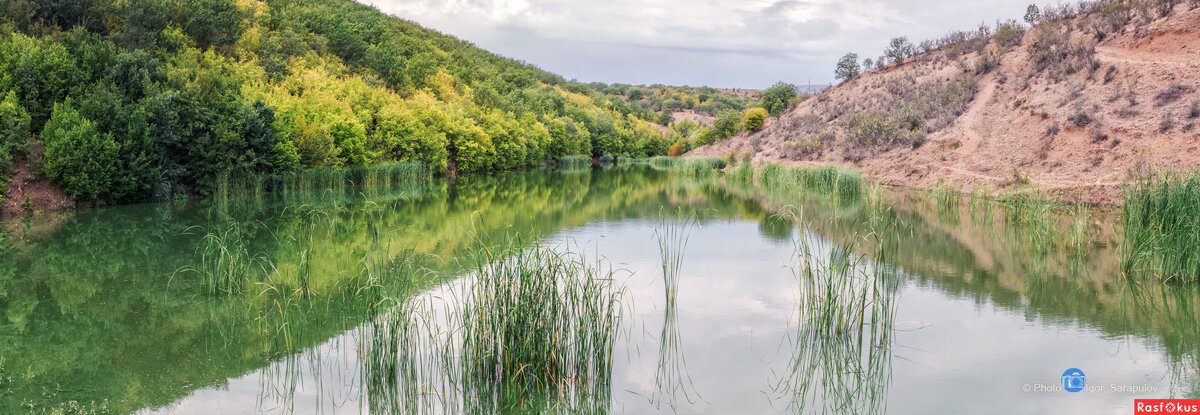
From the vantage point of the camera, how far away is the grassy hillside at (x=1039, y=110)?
2483 centimetres

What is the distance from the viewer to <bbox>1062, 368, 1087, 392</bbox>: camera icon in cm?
679

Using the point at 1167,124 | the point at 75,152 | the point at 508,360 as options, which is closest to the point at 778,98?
the point at 1167,124

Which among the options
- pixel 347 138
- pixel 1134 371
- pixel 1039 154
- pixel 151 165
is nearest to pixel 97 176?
pixel 151 165

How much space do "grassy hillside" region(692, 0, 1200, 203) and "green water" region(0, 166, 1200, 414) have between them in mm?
9639

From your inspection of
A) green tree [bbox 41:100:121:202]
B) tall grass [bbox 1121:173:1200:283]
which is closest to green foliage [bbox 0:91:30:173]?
green tree [bbox 41:100:121:202]

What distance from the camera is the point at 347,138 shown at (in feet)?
111

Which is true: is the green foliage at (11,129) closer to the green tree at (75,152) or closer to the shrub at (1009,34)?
the green tree at (75,152)

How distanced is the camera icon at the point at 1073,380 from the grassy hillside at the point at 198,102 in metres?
23.7

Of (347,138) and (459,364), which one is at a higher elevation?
(347,138)

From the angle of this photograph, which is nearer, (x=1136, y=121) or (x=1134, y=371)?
(x=1134, y=371)

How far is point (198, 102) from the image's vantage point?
2517cm

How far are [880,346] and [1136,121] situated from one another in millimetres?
24384

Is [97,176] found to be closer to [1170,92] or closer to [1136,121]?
[1136,121]

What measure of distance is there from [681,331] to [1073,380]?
13.2 ft
